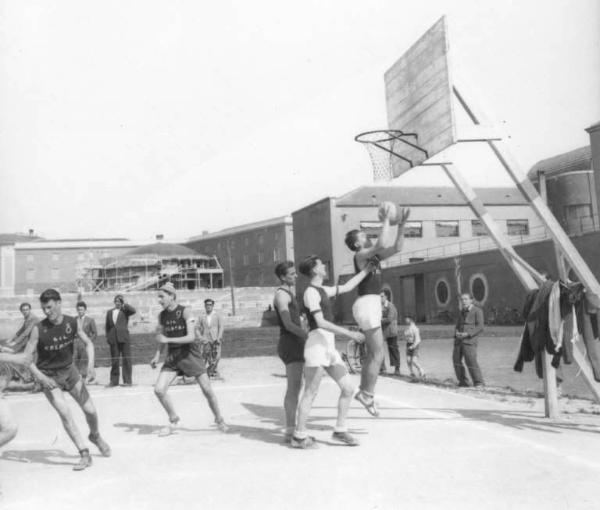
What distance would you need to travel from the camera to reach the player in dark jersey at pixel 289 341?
21.5 feet

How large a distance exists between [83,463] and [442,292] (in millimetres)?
38140

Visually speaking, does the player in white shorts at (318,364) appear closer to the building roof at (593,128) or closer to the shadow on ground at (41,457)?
the shadow on ground at (41,457)

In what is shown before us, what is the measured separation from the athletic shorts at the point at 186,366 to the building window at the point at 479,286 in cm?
3214

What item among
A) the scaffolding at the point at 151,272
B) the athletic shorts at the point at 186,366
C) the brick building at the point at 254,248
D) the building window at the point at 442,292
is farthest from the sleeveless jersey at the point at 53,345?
the scaffolding at the point at 151,272

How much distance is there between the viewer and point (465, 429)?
6996 mm

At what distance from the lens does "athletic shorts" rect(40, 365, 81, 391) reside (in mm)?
5840

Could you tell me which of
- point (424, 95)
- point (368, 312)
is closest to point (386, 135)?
point (424, 95)

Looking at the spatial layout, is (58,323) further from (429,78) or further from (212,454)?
(429,78)

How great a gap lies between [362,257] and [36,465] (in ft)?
Result: 12.5

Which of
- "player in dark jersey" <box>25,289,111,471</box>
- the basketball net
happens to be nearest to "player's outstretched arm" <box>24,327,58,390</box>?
"player in dark jersey" <box>25,289,111,471</box>

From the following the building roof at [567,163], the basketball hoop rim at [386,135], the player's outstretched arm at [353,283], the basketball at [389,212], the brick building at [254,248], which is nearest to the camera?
the player's outstretched arm at [353,283]

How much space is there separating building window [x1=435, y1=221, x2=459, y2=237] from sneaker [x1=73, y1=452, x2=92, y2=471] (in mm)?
53586

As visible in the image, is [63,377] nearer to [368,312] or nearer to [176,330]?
[176,330]

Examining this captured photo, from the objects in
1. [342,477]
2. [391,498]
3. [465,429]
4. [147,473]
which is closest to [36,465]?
[147,473]
